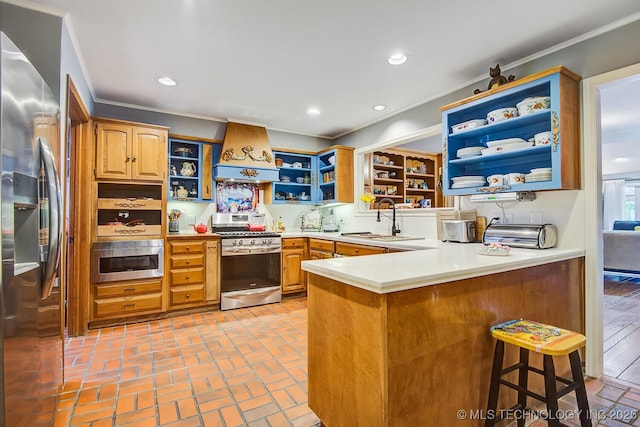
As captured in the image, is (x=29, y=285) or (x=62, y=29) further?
(x=62, y=29)

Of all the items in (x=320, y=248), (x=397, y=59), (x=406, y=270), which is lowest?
(x=320, y=248)

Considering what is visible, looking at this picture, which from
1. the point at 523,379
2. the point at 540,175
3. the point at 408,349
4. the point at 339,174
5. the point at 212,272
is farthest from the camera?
the point at 339,174

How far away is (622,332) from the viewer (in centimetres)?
298

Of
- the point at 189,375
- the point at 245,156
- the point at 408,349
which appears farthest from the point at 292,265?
the point at 408,349

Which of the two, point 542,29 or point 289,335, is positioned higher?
point 542,29

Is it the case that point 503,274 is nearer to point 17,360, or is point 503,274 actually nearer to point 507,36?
point 507,36

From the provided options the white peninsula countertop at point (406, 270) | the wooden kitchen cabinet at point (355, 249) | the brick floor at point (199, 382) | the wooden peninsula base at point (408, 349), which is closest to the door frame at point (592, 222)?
the brick floor at point (199, 382)

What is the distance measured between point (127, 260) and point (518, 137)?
393cm

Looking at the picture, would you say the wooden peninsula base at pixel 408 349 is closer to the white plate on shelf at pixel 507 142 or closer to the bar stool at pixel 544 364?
the bar stool at pixel 544 364

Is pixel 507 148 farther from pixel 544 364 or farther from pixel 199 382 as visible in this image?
pixel 199 382

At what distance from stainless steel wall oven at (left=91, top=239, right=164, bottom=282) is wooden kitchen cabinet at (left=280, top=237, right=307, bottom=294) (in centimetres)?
147

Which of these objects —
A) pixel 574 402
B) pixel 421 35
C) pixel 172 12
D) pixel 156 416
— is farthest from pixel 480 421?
pixel 172 12

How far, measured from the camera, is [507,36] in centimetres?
228

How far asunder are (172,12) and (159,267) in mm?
2484
